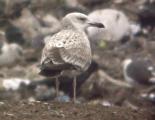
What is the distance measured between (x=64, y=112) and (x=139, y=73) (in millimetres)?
6457

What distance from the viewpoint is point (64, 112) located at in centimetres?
650

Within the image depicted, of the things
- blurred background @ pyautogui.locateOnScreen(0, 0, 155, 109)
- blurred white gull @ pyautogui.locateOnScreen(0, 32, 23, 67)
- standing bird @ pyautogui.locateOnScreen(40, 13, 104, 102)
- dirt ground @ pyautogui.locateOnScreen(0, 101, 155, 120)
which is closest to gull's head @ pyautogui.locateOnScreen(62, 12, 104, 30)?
standing bird @ pyautogui.locateOnScreen(40, 13, 104, 102)

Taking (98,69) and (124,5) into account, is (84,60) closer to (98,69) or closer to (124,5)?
(98,69)

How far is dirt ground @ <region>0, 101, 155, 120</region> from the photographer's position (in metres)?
6.31

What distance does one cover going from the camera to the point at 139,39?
1548 cm

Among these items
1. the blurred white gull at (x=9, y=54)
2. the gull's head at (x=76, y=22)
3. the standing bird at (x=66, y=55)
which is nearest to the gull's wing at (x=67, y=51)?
the standing bird at (x=66, y=55)

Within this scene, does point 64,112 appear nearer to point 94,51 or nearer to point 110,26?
point 94,51

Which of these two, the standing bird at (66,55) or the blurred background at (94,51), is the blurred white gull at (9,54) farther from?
the standing bird at (66,55)

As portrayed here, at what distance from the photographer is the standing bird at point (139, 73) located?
12.9 m

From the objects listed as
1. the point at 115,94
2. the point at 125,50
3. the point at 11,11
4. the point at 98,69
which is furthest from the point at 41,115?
the point at 11,11

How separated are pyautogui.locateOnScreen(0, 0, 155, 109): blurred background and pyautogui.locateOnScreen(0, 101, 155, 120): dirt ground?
13.6 ft

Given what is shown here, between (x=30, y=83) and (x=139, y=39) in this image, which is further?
(x=139, y=39)

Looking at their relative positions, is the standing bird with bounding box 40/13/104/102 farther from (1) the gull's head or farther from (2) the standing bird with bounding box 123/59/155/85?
(2) the standing bird with bounding box 123/59/155/85

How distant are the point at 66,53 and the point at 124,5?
1057cm
